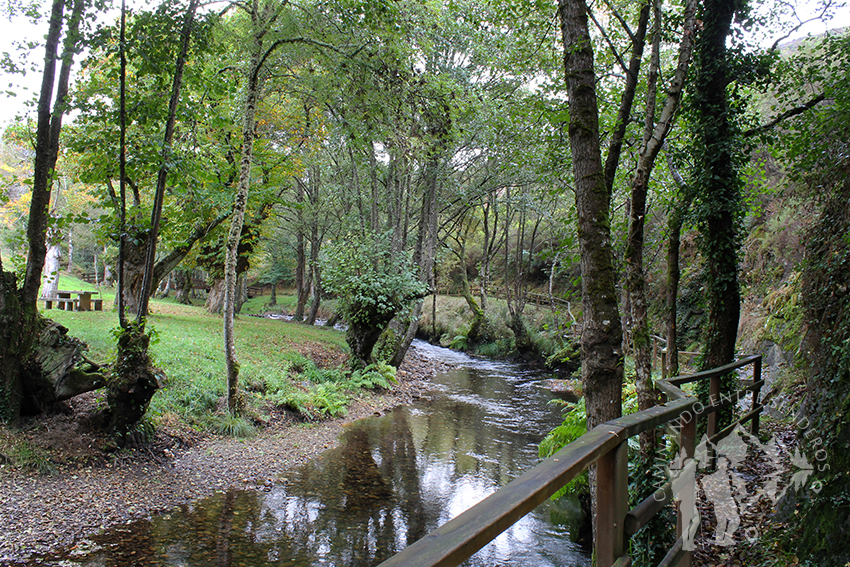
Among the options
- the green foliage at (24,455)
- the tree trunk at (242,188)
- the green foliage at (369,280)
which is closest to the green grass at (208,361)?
the tree trunk at (242,188)

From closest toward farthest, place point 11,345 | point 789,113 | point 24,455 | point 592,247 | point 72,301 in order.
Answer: point 592,247, point 24,455, point 11,345, point 789,113, point 72,301

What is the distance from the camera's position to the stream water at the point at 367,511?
16.3ft

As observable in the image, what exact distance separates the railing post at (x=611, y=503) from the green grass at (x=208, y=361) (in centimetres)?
619

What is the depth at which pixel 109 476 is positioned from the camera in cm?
592

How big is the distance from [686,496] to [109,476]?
651 cm

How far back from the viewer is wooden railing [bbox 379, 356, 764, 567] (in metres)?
1.11

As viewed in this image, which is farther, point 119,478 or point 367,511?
point 367,511

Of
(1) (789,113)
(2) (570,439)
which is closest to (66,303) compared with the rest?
(2) (570,439)

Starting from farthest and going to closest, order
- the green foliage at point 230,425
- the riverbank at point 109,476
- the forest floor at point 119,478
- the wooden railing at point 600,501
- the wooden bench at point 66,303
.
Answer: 1. the wooden bench at point 66,303
2. the green foliage at point 230,425
3. the riverbank at point 109,476
4. the forest floor at point 119,478
5. the wooden railing at point 600,501

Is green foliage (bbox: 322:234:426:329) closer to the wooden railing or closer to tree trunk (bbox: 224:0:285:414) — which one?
tree trunk (bbox: 224:0:285:414)

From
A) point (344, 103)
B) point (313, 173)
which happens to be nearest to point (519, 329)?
point (313, 173)

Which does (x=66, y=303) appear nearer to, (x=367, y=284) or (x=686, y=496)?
(x=367, y=284)

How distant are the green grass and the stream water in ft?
6.92

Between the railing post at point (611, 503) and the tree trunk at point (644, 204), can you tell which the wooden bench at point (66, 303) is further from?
the railing post at point (611, 503)
